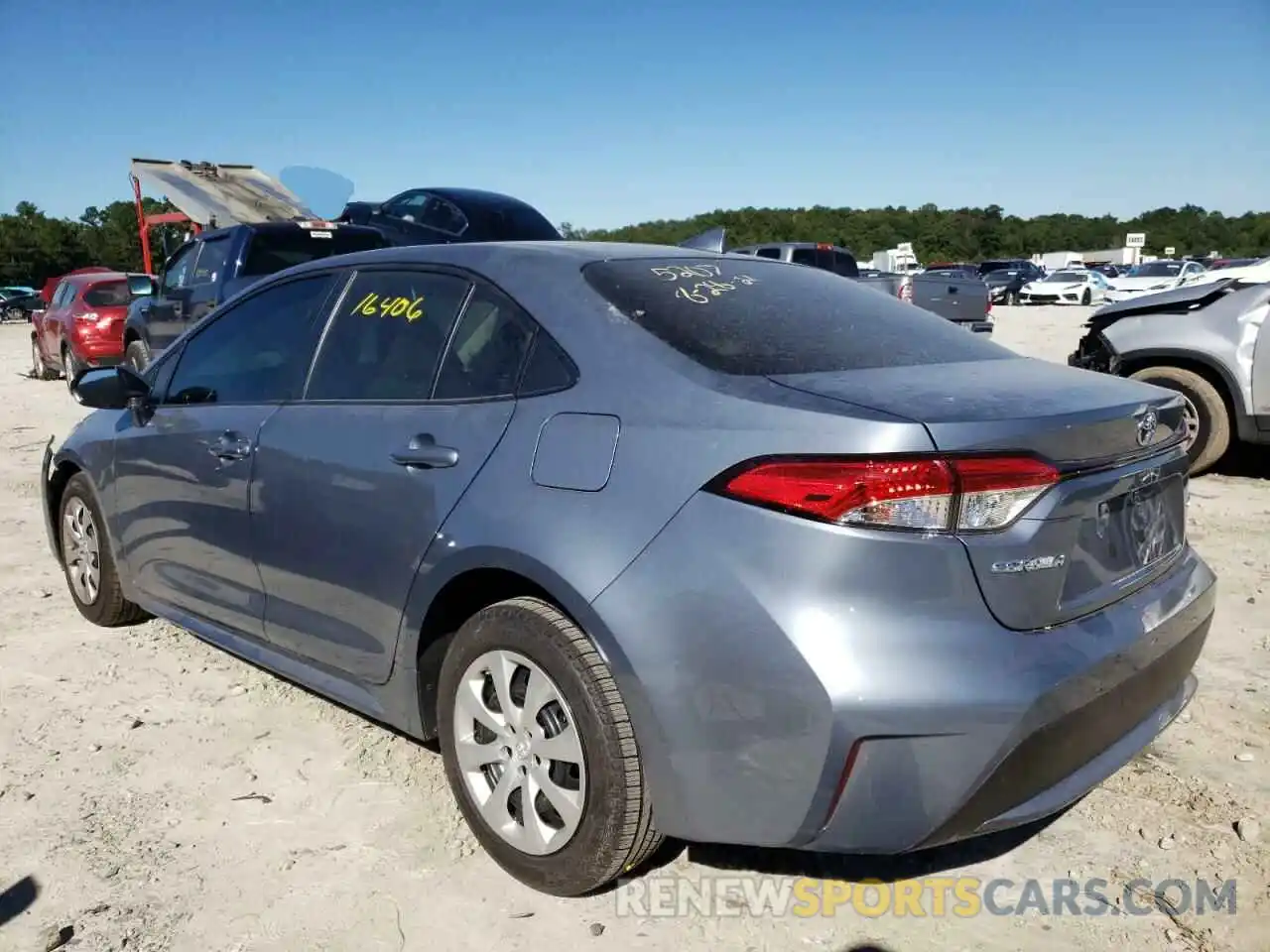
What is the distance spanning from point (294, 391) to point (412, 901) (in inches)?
63.1

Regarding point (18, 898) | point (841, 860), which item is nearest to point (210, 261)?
point (18, 898)

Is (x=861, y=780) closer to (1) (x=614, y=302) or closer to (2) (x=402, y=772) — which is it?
(1) (x=614, y=302)

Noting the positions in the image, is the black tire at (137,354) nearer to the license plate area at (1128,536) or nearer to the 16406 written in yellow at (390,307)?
the 16406 written in yellow at (390,307)

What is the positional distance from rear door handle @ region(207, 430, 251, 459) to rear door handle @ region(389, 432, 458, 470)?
0.79 metres

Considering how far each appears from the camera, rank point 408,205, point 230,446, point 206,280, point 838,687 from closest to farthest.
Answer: point 838,687 < point 230,446 < point 206,280 < point 408,205

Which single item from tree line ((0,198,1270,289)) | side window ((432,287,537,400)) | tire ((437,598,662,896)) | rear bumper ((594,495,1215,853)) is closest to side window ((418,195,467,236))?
side window ((432,287,537,400))

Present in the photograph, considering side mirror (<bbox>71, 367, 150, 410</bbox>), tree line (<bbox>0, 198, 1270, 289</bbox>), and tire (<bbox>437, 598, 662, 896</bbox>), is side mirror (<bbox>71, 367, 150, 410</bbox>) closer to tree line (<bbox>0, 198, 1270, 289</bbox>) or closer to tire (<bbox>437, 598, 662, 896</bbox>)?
tire (<bbox>437, 598, 662, 896</bbox>)

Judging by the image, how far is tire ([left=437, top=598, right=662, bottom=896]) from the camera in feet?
7.30

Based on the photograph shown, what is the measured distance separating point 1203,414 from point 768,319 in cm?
516

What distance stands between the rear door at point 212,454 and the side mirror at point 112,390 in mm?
91

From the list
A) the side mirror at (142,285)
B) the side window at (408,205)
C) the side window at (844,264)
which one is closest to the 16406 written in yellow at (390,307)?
the side window at (408,205)

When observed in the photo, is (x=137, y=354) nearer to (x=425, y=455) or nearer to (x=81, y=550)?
(x=81, y=550)

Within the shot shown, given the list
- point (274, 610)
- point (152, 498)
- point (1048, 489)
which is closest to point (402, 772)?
point (274, 610)

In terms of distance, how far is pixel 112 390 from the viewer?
3842 mm
